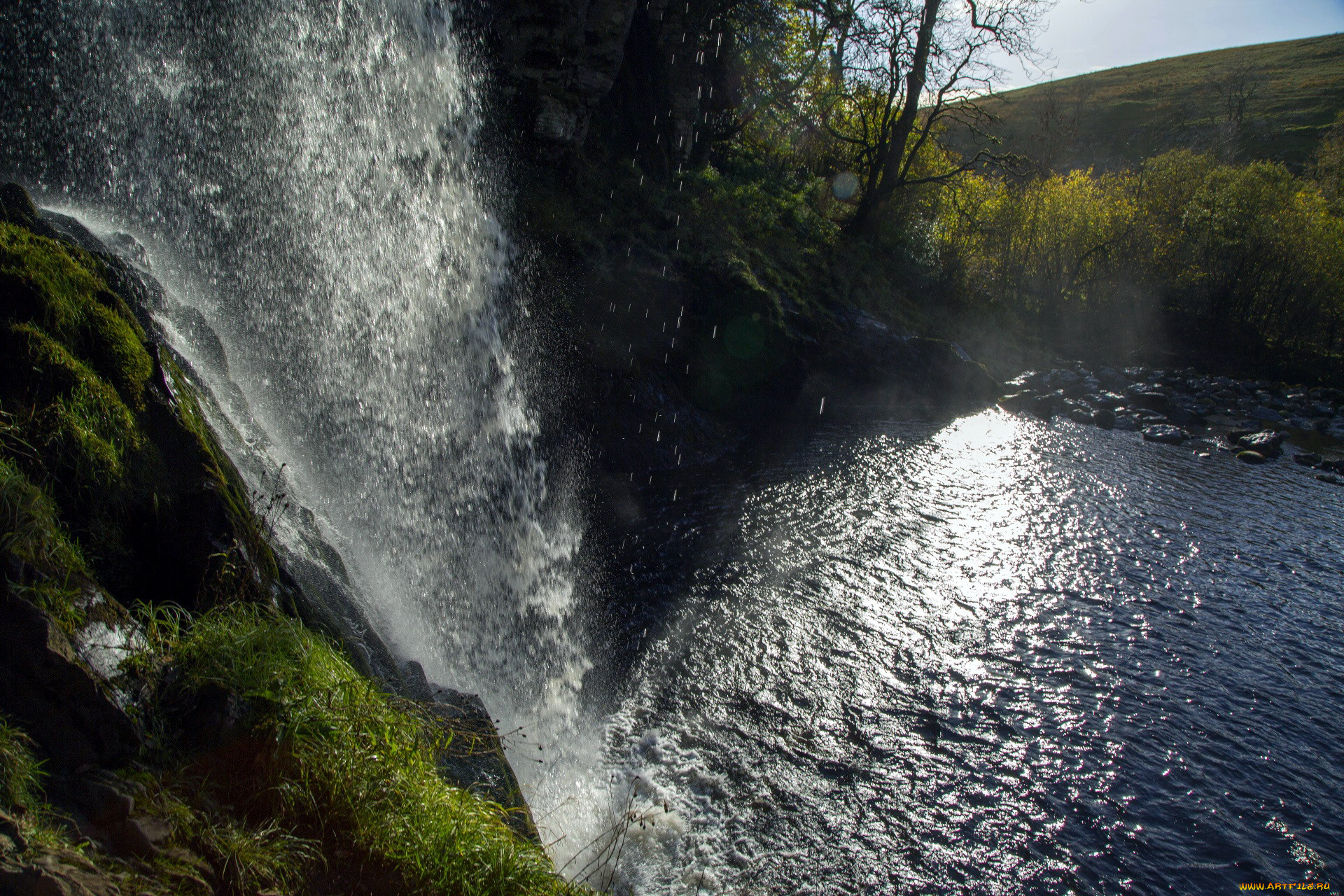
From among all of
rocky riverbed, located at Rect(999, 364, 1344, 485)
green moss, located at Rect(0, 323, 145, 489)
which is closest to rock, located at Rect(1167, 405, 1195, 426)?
rocky riverbed, located at Rect(999, 364, 1344, 485)

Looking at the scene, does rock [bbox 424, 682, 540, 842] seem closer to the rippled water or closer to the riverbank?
the riverbank

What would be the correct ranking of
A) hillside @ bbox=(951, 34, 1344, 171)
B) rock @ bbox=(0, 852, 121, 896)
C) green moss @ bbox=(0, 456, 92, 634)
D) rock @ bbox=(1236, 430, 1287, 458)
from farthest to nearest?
1. hillside @ bbox=(951, 34, 1344, 171)
2. rock @ bbox=(1236, 430, 1287, 458)
3. green moss @ bbox=(0, 456, 92, 634)
4. rock @ bbox=(0, 852, 121, 896)

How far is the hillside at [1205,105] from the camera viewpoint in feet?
262

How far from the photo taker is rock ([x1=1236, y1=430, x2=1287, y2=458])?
822 inches

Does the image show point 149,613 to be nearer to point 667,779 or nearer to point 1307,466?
point 667,779

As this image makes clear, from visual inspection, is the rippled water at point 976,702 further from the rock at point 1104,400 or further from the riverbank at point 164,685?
the rock at point 1104,400

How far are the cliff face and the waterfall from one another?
12.0ft

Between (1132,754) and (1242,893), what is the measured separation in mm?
1652

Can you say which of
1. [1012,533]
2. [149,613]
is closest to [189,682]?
[149,613]

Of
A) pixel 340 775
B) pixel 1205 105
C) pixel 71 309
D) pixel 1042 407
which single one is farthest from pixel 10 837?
pixel 1205 105

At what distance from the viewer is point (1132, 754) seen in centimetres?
746

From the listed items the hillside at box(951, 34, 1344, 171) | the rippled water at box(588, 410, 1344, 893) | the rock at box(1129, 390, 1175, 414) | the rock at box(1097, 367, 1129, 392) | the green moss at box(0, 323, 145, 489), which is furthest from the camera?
the hillside at box(951, 34, 1344, 171)

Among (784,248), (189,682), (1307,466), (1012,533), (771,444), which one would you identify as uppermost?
(784,248)

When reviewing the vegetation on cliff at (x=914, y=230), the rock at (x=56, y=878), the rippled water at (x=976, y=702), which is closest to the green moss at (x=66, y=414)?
the rock at (x=56, y=878)
